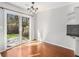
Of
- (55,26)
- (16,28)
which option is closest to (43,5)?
(55,26)

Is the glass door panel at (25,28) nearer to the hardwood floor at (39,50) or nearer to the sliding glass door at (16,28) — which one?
the sliding glass door at (16,28)

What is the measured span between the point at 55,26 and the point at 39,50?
0.60m

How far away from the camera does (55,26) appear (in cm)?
232

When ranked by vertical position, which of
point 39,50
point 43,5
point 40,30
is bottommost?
point 39,50

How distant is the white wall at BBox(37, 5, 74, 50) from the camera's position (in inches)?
88.0

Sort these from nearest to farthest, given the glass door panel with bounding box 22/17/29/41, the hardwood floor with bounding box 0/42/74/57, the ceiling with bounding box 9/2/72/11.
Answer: the ceiling with bounding box 9/2/72/11, the hardwood floor with bounding box 0/42/74/57, the glass door panel with bounding box 22/17/29/41

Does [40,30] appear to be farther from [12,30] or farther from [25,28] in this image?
[12,30]

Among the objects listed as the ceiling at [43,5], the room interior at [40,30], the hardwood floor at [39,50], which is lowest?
the hardwood floor at [39,50]

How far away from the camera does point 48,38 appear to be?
2.28m

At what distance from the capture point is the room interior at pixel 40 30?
2152 mm

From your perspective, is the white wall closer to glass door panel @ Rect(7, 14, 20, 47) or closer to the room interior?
the room interior

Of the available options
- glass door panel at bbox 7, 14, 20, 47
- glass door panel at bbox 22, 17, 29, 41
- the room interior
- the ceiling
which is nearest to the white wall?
the room interior

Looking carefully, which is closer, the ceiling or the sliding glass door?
the ceiling

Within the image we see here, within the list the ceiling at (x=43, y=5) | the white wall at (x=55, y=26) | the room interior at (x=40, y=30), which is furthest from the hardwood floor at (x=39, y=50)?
the ceiling at (x=43, y=5)
